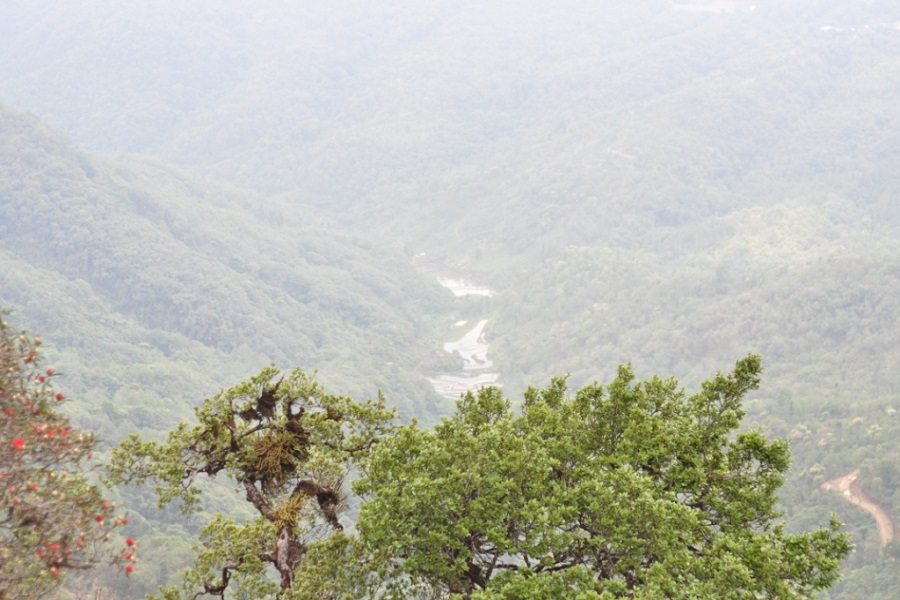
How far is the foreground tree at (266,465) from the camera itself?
2192 centimetres

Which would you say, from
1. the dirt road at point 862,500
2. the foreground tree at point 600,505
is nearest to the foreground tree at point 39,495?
the foreground tree at point 600,505

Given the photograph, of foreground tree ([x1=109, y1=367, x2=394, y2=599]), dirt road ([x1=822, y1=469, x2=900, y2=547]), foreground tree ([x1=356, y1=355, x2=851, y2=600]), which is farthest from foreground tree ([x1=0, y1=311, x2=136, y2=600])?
dirt road ([x1=822, y1=469, x2=900, y2=547])

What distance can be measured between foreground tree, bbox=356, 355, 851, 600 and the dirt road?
7740 cm

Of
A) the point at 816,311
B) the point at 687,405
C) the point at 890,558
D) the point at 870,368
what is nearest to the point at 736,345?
the point at 816,311

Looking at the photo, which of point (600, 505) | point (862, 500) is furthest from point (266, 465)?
point (862, 500)

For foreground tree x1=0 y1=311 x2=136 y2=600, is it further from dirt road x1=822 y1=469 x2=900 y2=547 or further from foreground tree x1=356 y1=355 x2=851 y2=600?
dirt road x1=822 y1=469 x2=900 y2=547

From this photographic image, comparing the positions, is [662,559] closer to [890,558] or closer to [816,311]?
[890,558]

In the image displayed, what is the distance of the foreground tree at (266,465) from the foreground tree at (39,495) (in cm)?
582

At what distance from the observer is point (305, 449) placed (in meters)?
23.2

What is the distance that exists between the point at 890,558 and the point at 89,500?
3333 inches

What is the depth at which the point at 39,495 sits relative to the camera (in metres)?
15.6

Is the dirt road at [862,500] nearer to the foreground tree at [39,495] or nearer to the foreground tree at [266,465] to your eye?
the foreground tree at [266,465]

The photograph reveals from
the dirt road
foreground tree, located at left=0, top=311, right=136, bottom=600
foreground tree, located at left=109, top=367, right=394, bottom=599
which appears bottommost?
the dirt road

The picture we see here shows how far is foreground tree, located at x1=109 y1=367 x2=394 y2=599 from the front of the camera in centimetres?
2192
